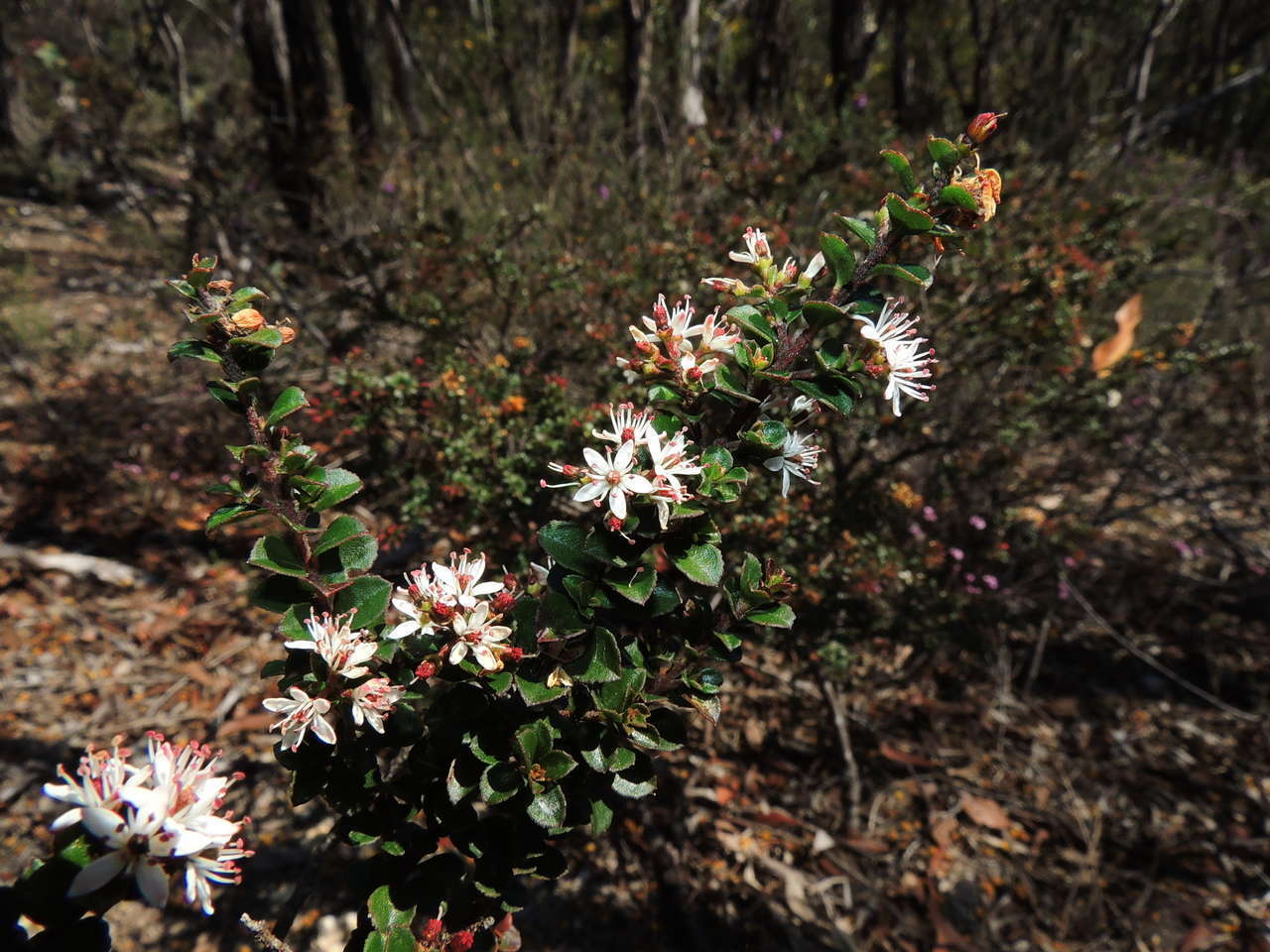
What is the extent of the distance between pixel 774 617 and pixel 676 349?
43cm

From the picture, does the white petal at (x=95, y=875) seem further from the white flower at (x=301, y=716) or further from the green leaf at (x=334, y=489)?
the green leaf at (x=334, y=489)

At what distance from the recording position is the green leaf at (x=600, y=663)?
3.04ft

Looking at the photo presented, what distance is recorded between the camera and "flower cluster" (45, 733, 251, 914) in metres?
0.68

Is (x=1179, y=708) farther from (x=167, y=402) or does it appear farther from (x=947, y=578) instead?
(x=167, y=402)

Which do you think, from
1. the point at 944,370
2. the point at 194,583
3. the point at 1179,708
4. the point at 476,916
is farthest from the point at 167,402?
the point at 1179,708

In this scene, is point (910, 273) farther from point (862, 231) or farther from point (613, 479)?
point (613, 479)

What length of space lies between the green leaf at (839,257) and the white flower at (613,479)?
391 millimetres

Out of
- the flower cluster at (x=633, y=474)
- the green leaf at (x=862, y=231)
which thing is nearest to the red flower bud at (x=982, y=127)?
the green leaf at (x=862, y=231)

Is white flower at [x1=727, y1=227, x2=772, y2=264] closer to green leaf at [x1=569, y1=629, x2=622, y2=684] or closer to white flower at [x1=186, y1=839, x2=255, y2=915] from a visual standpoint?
green leaf at [x1=569, y1=629, x2=622, y2=684]

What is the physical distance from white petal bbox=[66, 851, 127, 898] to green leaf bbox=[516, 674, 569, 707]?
18.1 inches

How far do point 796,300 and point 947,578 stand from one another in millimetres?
2383

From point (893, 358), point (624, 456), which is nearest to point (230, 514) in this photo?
point (624, 456)

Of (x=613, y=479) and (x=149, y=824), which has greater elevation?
(x=613, y=479)

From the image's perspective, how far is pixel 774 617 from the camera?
983mm
